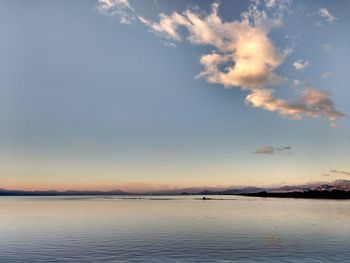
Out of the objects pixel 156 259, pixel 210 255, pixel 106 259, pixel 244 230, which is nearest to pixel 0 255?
pixel 106 259

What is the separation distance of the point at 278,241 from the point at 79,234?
30555 millimetres

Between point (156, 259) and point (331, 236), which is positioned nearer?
point (156, 259)

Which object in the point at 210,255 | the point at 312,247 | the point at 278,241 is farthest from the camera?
the point at 278,241

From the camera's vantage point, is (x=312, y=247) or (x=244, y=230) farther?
(x=244, y=230)

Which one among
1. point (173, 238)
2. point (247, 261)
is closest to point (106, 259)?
point (247, 261)

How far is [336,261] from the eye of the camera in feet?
121

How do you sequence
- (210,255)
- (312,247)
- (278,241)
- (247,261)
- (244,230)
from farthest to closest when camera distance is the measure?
(244,230)
(278,241)
(312,247)
(210,255)
(247,261)

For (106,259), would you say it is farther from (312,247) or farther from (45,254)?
(312,247)

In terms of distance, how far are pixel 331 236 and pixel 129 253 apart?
3282 cm

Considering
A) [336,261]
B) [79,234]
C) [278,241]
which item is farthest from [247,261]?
[79,234]

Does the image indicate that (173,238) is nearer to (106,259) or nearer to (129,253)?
(129,253)

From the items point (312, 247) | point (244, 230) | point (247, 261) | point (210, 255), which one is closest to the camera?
point (247, 261)

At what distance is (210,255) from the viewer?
132ft

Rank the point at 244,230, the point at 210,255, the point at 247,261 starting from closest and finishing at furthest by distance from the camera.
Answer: the point at 247,261
the point at 210,255
the point at 244,230
